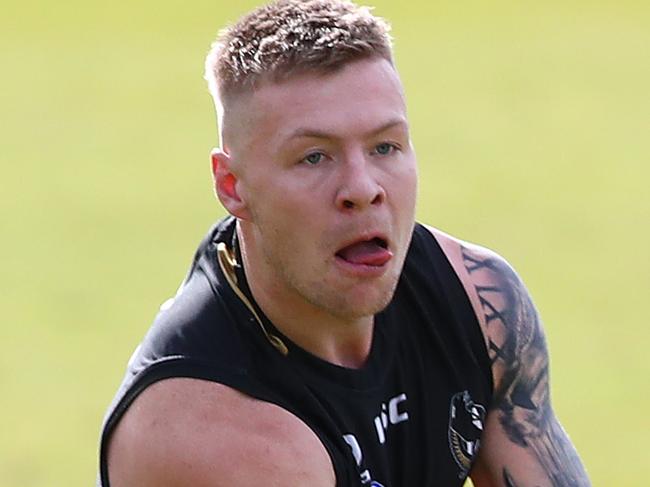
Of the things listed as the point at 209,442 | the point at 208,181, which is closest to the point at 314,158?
the point at 209,442

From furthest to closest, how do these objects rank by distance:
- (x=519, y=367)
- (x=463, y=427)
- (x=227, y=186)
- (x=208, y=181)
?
(x=208, y=181) → (x=519, y=367) → (x=463, y=427) → (x=227, y=186)

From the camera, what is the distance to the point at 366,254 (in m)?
4.00

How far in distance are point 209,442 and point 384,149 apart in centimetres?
73

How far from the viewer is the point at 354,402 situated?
4211 mm

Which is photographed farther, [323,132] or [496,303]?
[496,303]

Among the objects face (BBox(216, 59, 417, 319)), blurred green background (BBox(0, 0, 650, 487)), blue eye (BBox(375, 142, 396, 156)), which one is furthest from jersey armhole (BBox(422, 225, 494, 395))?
blurred green background (BBox(0, 0, 650, 487))

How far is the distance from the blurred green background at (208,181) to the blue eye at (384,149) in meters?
4.14

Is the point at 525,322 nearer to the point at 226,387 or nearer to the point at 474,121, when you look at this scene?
the point at 226,387

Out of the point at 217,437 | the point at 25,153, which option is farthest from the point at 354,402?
the point at 25,153

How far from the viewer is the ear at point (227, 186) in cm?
413

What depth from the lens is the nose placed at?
3.92 meters

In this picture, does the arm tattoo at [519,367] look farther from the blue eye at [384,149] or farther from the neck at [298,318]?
the blue eye at [384,149]

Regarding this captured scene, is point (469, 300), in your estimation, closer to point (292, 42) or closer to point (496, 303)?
point (496, 303)

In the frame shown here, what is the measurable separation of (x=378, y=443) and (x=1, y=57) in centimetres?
1205
